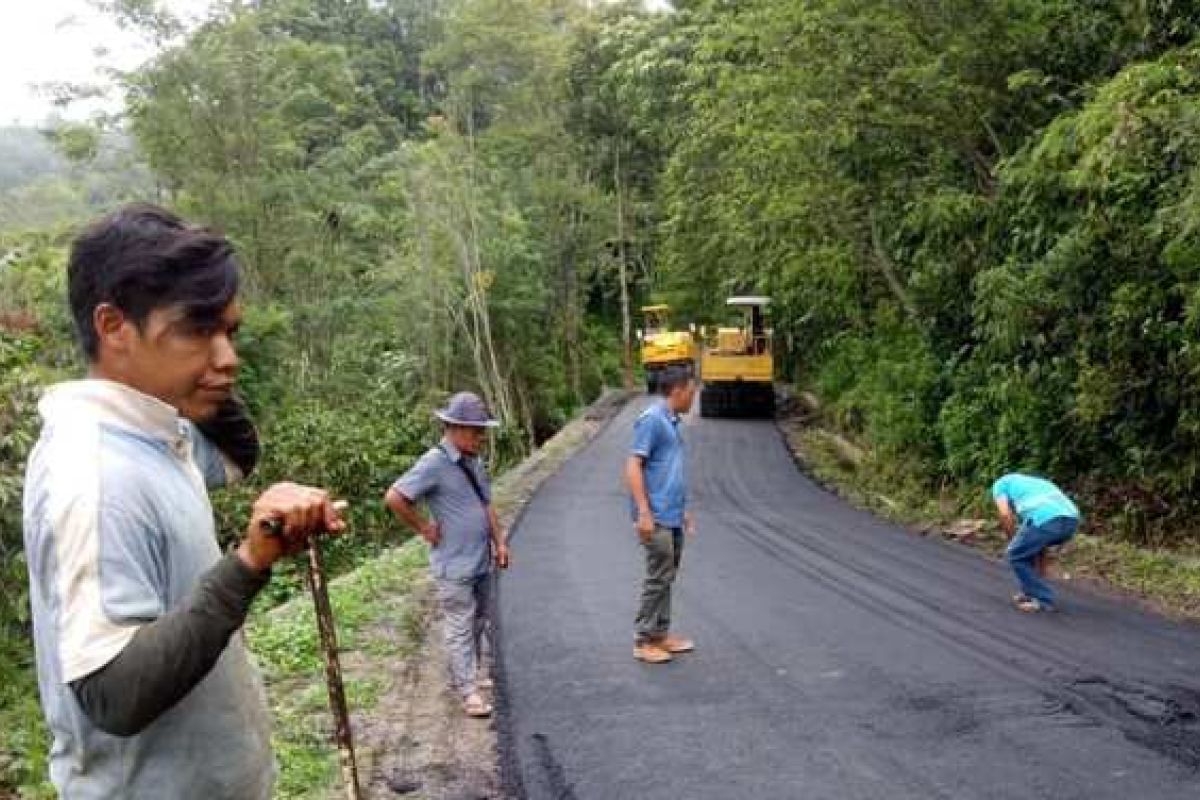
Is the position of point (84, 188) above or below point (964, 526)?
above

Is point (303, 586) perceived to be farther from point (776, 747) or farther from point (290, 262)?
point (290, 262)

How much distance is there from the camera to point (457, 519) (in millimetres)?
6328

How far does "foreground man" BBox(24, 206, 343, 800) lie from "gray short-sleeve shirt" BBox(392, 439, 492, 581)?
435 centimetres

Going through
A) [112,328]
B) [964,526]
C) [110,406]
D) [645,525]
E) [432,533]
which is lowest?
[964,526]

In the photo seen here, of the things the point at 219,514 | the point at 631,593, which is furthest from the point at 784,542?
the point at 219,514

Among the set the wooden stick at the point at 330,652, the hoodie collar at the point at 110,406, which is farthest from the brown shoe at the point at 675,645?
the hoodie collar at the point at 110,406

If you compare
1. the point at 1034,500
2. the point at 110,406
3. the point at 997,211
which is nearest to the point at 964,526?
the point at 997,211

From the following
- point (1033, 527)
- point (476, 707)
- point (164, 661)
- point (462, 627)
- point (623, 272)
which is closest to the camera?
point (164, 661)

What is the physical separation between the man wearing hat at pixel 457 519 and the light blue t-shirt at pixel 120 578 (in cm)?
434

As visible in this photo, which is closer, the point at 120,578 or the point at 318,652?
the point at 120,578

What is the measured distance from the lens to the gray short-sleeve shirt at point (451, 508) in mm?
6305

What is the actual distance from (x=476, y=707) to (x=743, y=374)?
19900mm

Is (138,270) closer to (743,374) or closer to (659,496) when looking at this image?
(659,496)

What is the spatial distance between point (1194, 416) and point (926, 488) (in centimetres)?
505
